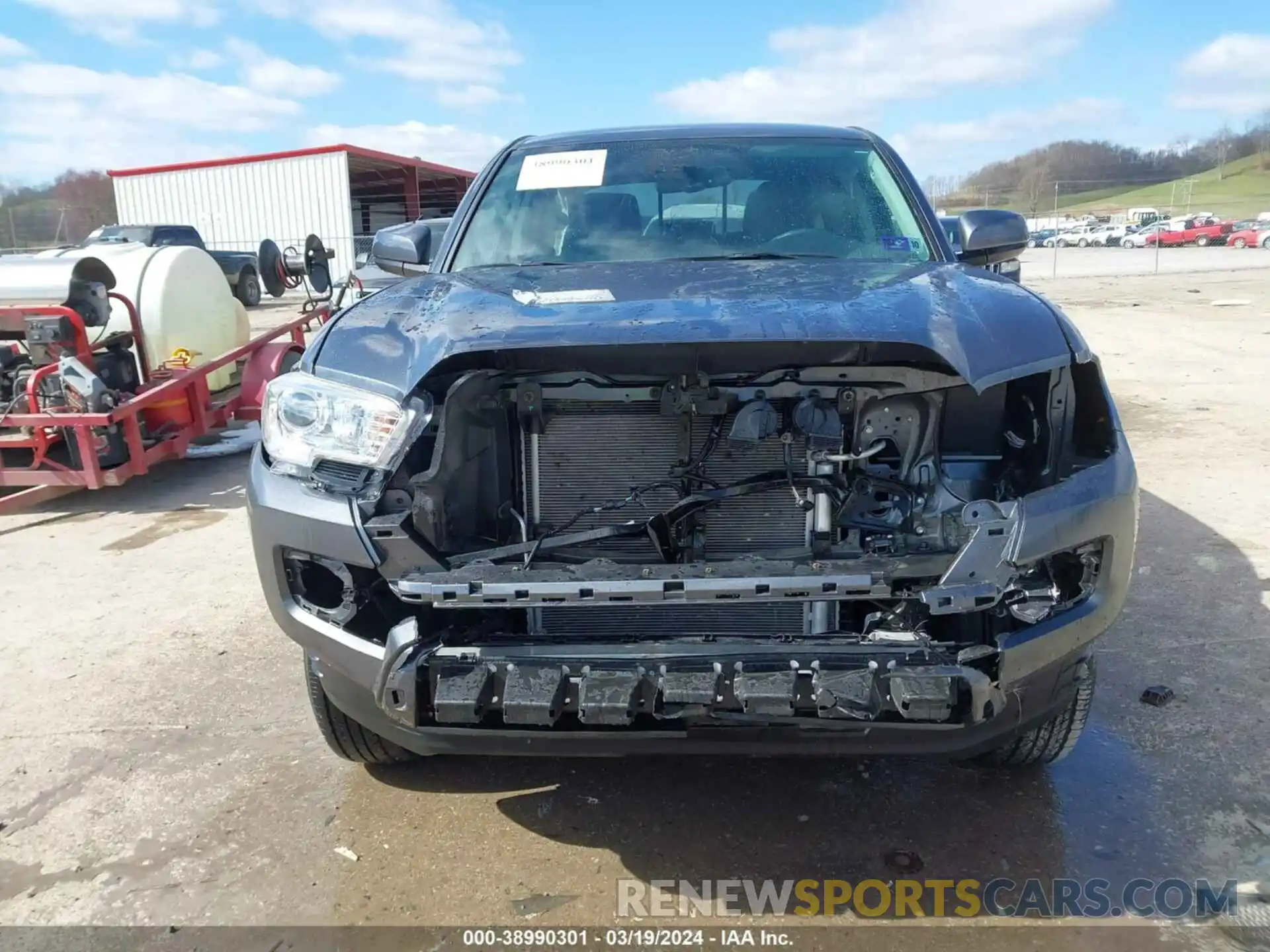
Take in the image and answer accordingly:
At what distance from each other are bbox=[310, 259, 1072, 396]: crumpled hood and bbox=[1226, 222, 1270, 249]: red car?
4010 centimetres

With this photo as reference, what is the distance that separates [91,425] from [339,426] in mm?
4204

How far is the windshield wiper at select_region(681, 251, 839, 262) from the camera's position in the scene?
2.98 m

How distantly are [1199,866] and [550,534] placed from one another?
179cm

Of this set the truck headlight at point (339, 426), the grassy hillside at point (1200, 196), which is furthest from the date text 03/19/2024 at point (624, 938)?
the grassy hillside at point (1200, 196)

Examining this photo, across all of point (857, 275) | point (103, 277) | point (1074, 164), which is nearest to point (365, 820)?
point (857, 275)

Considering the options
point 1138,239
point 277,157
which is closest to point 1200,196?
point 1138,239

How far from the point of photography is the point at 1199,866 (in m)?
2.26

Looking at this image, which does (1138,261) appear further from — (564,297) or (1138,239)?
(564,297)

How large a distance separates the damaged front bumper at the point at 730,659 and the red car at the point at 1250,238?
40445 mm

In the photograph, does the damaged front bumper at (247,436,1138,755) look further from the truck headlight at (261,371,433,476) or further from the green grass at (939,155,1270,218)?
the green grass at (939,155,1270,218)

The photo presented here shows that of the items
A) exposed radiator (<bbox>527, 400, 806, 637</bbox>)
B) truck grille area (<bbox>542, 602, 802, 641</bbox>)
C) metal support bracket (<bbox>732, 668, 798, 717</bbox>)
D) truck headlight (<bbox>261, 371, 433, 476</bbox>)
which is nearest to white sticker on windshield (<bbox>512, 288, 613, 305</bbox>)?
exposed radiator (<bbox>527, 400, 806, 637</bbox>)

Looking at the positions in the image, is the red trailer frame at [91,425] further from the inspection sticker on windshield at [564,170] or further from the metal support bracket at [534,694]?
the metal support bracket at [534,694]

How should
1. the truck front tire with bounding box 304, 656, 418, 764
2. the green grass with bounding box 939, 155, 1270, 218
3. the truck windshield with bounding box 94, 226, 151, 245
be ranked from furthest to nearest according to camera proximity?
the green grass with bounding box 939, 155, 1270, 218 < the truck windshield with bounding box 94, 226, 151, 245 < the truck front tire with bounding box 304, 656, 418, 764

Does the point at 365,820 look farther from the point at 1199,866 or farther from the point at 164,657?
the point at 1199,866
